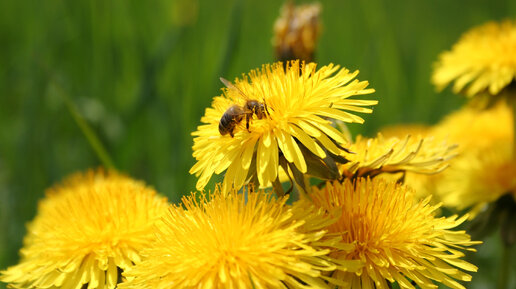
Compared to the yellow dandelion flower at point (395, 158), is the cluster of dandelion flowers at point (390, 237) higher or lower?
lower

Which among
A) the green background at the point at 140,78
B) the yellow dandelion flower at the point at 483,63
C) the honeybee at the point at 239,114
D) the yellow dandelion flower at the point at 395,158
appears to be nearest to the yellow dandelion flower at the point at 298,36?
the green background at the point at 140,78

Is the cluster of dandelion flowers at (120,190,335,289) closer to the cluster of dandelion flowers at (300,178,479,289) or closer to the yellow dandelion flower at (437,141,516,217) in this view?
the cluster of dandelion flowers at (300,178,479,289)

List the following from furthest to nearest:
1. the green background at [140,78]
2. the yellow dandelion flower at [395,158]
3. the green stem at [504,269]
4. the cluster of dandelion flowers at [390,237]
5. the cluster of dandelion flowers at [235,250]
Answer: the green background at [140,78], the green stem at [504,269], the yellow dandelion flower at [395,158], the cluster of dandelion flowers at [390,237], the cluster of dandelion flowers at [235,250]

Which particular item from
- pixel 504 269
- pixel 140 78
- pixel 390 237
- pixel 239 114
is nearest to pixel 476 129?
pixel 504 269

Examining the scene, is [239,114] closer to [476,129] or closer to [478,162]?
[478,162]

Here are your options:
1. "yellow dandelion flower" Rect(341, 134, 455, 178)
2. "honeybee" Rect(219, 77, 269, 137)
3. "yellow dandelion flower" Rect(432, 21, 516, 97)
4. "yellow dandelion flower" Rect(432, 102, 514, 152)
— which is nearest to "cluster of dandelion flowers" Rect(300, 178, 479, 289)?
"yellow dandelion flower" Rect(341, 134, 455, 178)

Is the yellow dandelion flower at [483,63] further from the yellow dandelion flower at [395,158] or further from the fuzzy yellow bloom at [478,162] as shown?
the yellow dandelion flower at [395,158]
